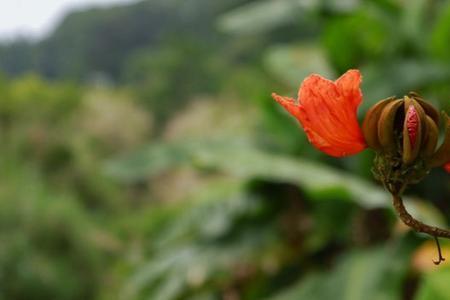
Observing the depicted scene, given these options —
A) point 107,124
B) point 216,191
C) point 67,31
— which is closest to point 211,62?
point 107,124

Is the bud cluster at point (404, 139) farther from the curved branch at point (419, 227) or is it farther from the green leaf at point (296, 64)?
the green leaf at point (296, 64)

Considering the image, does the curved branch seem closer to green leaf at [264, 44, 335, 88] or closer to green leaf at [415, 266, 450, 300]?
green leaf at [415, 266, 450, 300]

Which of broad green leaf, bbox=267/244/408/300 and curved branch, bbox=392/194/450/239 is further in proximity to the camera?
broad green leaf, bbox=267/244/408/300

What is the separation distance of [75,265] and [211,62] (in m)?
12.3

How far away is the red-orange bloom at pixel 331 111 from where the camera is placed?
0.53 m

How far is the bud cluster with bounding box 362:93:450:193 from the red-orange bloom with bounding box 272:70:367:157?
0.04 ft

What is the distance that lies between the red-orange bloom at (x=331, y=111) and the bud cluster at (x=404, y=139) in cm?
1

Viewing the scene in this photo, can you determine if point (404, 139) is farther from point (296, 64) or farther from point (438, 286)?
point (296, 64)

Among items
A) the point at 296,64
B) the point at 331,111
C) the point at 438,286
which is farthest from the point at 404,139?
the point at 296,64

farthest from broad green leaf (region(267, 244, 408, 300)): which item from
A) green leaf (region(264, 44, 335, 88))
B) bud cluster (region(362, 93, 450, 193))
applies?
bud cluster (region(362, 93, 450, 193))

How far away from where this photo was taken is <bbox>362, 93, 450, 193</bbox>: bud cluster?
1.77 feet

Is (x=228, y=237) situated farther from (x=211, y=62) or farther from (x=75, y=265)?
(x=211, y=62)

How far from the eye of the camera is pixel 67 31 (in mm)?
30922

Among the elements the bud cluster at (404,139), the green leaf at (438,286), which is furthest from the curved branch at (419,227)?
the green leaf at (438,286)
